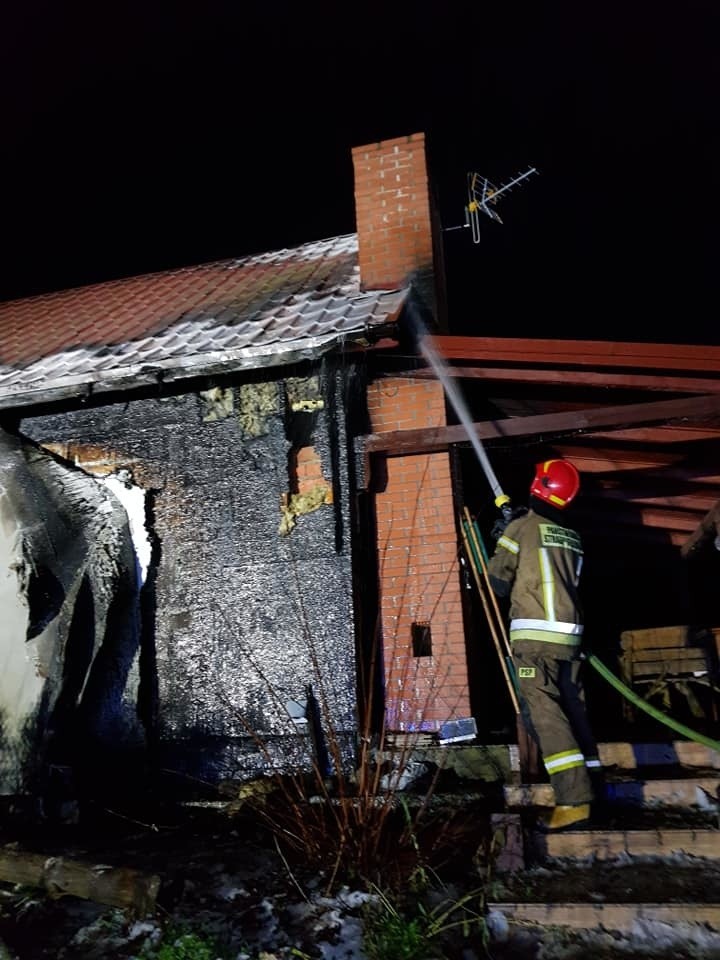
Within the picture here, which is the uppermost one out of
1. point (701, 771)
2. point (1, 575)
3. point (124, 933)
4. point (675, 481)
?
point (675, 481)

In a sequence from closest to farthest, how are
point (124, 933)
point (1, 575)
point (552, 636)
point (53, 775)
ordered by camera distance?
1. point (124, 933)
2. point (552, 636)
3. point (53, 775)
4. point (1, 575)

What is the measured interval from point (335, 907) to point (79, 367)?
4697 millimetres

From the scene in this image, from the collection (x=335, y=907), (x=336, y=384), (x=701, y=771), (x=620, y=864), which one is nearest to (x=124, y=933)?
(x=335, y=907)

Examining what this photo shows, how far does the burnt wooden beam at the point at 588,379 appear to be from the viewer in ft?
→ 16.3

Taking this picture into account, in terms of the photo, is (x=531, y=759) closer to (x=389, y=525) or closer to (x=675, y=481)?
(x=389, y=525)

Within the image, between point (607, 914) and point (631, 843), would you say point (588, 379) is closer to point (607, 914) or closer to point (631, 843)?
point (631, 843)

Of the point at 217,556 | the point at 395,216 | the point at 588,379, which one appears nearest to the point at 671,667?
the point at 588,379

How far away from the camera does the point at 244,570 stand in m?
5.46

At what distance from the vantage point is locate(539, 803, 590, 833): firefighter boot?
3654 mm

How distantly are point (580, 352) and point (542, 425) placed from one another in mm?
580

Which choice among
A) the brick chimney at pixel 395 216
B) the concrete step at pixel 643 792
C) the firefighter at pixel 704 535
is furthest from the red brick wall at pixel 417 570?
the firefighter at pixel 704 535

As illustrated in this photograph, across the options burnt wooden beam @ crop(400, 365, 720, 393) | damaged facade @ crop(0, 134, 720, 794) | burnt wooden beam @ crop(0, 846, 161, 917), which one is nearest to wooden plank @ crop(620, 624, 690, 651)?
damaged facade @ crop(0, 134, 720, 794)

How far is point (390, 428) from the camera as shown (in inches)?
221

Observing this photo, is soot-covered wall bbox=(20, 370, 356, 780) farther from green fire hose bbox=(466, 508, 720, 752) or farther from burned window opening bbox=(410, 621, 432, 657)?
green fire hose bbox=(466, 508, 720, 752)
